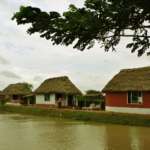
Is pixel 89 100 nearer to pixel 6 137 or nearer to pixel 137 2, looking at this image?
pixel 6 137

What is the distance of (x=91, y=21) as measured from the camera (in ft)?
30.9

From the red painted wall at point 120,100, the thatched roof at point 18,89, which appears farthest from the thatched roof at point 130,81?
the thatched roof at point 18,89

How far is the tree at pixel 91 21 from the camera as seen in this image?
30.5 feet

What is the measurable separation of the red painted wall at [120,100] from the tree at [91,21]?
24403 mm

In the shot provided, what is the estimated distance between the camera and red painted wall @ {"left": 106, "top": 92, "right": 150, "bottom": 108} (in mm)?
34344

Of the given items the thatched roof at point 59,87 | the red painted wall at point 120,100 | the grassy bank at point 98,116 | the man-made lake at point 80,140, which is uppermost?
the thatched roof at point 59,87

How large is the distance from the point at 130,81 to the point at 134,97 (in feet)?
4.87

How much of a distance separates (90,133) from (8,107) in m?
28.1

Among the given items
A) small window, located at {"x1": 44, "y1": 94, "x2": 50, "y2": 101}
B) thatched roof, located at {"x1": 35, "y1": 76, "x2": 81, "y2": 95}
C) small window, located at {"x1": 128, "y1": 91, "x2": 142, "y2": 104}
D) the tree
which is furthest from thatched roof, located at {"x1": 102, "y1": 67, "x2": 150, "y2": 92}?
the tree

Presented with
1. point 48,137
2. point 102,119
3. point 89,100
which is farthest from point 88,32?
point 89,100

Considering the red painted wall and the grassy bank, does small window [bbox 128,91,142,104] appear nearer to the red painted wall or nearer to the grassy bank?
the red painted wall

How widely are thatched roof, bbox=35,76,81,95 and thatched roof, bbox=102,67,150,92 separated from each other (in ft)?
35.6

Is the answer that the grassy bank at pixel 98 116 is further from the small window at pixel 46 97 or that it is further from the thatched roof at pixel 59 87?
the small window at pixel 46 97

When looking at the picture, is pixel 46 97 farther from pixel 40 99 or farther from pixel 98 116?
pixel 98 116
